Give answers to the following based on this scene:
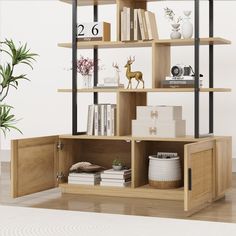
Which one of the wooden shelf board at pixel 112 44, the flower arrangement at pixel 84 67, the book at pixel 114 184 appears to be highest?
the wooden shelf board at pixel 112 44

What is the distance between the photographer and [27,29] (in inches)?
294

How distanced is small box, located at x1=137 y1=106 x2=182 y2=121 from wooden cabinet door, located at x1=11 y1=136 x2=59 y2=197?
74 centimetres

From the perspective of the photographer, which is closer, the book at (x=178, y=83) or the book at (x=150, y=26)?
the book at (x=178, y=83)

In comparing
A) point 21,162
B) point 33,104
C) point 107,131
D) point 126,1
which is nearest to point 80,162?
point 107,131

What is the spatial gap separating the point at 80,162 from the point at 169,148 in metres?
0.76

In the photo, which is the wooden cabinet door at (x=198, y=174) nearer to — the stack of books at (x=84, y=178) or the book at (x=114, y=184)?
the book at (x=114, y=184)

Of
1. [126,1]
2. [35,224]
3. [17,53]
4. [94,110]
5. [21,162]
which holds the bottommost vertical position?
[35,224]

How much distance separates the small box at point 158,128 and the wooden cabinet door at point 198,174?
0.96ft

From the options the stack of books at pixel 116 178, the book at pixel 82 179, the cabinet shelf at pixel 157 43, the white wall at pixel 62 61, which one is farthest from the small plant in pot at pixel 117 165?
the white wall at pixel 62 61

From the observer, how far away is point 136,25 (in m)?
4.84

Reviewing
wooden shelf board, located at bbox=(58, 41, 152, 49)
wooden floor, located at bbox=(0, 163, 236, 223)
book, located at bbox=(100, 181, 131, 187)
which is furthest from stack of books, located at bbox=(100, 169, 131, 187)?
wooden shelf board, located at bbox=(58, 41, 152, 49)

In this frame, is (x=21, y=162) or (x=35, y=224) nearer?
(x=35, y=224)

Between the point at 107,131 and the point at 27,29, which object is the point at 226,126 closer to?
the point at 107,131

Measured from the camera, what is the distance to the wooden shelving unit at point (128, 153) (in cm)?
449
